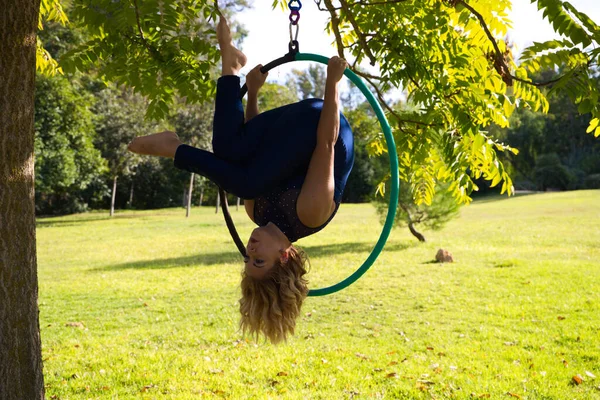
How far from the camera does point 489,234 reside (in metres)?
21.3

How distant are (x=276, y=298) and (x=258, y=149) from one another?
2.90 ft

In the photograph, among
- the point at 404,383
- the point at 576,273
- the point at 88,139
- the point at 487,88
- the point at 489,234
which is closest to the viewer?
the point at 487,88

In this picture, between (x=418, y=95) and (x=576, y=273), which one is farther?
(x=576, y=273)

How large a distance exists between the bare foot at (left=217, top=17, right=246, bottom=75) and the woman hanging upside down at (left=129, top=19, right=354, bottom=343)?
91mm

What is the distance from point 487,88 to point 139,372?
4597mm

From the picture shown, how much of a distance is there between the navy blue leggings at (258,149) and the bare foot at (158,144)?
0.07m

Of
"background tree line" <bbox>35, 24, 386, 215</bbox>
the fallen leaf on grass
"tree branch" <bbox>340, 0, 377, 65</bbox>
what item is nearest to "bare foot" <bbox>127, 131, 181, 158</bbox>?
"tree branch" <bbox>340, 0, 377, 65</bbox>

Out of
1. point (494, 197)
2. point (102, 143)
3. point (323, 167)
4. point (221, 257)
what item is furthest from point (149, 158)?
point (323, 167)

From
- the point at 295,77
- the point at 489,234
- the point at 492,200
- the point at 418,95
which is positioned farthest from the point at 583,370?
the point at 295,77

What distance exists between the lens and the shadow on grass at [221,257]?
Result: 15.2 metres

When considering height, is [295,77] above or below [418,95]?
above

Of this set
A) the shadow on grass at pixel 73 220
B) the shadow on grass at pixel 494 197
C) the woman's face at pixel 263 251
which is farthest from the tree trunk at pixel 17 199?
the shadow on grass at pixel 494 197

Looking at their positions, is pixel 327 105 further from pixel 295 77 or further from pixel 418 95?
pixel 295 77

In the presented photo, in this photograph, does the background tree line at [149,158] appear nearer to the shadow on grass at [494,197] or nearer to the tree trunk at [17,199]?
the shadow on grass at [494,197]
